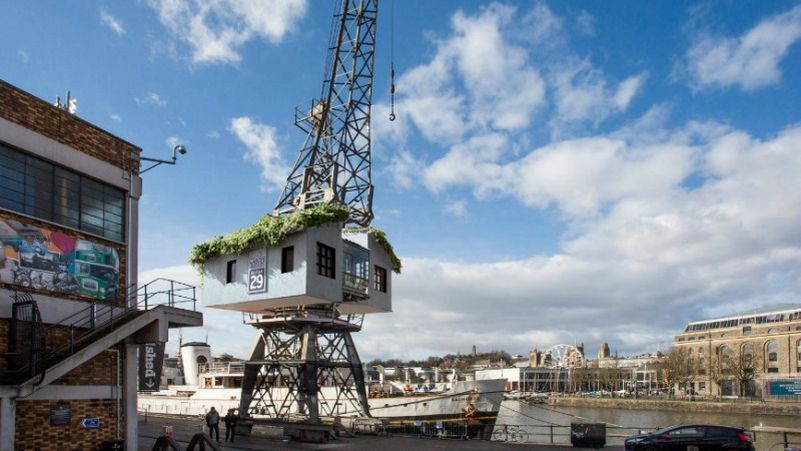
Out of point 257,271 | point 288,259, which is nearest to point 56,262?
point 288,259

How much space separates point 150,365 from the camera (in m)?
21.0

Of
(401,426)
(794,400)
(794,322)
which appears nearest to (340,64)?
(401,426)

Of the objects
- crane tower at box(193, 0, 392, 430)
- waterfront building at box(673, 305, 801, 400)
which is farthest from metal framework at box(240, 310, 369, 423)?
waterfront building at box(673, 305, 801, 400)

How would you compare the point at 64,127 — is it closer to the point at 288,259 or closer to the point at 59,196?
the point at 59,196

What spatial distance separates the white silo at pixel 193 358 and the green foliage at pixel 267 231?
123ft

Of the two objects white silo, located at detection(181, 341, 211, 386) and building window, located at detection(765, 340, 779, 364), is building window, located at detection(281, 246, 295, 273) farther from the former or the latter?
building window, located at detection(765, 340, 779, 364)

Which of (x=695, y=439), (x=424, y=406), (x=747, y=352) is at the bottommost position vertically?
(x=747, y=352)

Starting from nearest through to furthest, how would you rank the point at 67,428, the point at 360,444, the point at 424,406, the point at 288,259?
the point at 67,428
the point at 360,444
the point at 288,259
the point at 424,406

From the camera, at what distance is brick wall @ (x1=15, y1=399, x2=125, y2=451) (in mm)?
16812

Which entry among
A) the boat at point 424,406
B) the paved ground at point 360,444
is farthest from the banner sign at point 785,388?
the paved ground at point 360,444

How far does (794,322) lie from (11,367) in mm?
127238

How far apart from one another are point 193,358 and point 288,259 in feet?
139

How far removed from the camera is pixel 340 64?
45.3 metres

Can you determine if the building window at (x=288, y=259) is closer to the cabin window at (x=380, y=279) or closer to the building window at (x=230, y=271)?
the building window at (x=230, y=271)
